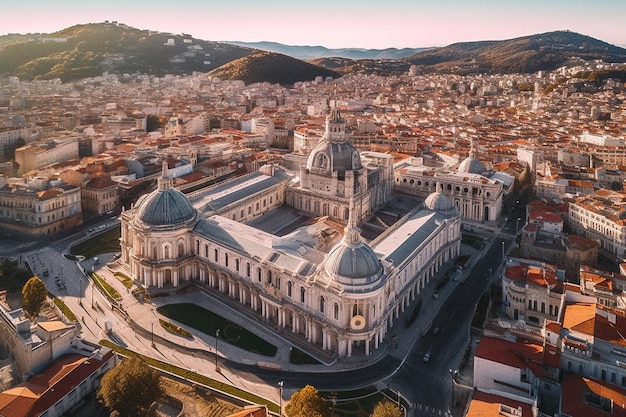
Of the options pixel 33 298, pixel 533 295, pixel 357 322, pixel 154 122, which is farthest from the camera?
pixel 154 122

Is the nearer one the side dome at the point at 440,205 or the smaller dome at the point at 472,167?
the side dome at the point at 440,205

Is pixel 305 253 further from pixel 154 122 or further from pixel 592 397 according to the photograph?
pixel 154 122

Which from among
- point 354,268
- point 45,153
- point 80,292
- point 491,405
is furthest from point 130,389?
point 45,153

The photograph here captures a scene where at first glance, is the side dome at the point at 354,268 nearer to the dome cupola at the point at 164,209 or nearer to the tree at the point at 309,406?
the tree at the point at 309,406

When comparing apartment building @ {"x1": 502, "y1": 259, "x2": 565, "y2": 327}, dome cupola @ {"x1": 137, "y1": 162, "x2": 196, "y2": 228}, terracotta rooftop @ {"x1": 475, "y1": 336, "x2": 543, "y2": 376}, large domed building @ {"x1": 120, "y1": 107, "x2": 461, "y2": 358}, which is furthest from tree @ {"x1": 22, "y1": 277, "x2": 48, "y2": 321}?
apartment building @ {"x1": 502, "y1": 259, "x2": 565, "y2": 327}

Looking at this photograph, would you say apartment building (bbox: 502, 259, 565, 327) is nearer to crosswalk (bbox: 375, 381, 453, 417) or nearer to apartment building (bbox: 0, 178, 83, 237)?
crosswalk (bbox: 375, 381, 453, 417)

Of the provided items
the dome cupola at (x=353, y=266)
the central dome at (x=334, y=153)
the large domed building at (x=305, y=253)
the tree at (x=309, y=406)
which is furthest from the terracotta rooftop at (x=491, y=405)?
the central dome at (x=334, y=153)
